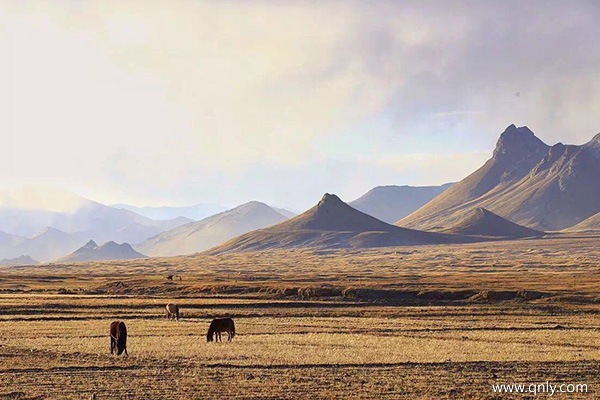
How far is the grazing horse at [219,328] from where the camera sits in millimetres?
39312

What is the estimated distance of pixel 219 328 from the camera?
3944 cm

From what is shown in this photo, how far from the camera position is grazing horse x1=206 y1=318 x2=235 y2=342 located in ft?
129

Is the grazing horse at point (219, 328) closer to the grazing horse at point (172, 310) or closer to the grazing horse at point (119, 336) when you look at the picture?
the grazing horse at point (119, 336)

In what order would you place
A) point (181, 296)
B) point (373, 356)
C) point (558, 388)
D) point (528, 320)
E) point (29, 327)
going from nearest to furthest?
point (558, 388) → point (373, 356) → point (29, 327) → point (528, 320) → point (181, 296)

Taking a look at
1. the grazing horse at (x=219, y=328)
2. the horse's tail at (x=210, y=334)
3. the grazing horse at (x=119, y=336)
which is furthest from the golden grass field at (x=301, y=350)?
the horse's tail at (x=210, y=334)

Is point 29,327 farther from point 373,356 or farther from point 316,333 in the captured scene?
point 373,356

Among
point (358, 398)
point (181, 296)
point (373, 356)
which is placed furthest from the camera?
point (181, 296)

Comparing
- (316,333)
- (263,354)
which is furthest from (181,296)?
(263,354)

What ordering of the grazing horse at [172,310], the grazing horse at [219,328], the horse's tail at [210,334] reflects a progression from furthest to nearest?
the grazing horse at [172,310]
the grazing horse at [219,328]
the horse's tail at [210,334]

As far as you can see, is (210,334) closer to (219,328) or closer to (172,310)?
(219,328)

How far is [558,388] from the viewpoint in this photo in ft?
80.5

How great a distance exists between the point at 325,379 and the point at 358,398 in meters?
3.64

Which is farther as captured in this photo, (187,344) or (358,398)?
(187,344)

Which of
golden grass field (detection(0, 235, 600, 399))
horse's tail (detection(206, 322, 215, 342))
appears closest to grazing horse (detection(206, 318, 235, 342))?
horse's tail (detection(206, 322, 215, 342))
